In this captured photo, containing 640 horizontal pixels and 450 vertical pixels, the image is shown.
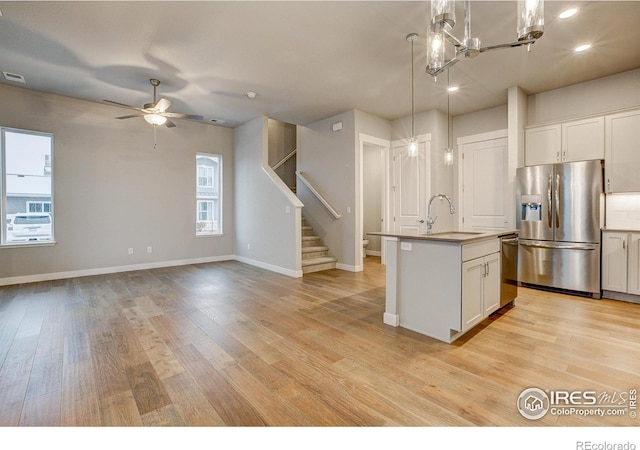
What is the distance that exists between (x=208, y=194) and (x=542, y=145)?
634cm

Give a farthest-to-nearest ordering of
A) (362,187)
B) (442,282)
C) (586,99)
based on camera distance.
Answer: (362,187) → (586,99) → (442,282)

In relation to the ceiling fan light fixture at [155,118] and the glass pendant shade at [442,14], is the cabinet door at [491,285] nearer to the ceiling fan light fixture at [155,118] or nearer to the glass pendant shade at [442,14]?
the glass pendant shade at [442,14]

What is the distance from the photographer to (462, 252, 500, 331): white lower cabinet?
103 inches

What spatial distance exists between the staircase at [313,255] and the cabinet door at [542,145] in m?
3.68

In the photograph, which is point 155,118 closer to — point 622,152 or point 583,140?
point 583,140

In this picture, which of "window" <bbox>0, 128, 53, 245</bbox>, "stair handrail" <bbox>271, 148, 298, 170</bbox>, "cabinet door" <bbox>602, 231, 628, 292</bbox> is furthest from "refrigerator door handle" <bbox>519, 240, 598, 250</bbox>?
"window" <bbox>0, 128, 53, 245</bbox>

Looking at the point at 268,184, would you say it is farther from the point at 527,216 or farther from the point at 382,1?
the point at 527,216

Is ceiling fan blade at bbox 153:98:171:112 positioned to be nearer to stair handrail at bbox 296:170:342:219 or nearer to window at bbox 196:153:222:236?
window at bbox 196:153:222:236

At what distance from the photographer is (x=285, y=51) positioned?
3.56 meters

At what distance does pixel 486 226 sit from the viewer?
540 centimetres

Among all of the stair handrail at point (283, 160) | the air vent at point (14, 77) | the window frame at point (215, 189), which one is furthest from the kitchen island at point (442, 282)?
the air vent at point (14, 77)

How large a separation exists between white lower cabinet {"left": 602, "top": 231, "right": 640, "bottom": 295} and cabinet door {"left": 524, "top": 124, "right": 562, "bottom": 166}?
134 centimetres

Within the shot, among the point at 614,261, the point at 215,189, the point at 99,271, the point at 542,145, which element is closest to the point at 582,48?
the point at 542,145
